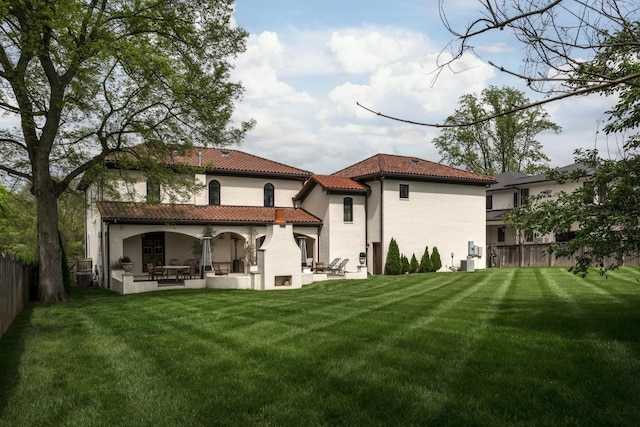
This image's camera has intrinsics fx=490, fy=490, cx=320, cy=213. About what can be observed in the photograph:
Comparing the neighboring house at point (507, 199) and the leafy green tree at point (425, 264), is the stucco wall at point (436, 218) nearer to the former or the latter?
the leafy green tree at point (425, 264)

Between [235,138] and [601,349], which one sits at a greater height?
[235,138]

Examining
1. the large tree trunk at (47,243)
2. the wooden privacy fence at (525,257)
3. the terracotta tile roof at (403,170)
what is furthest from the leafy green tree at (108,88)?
the wooden privacy fence at (525,257)

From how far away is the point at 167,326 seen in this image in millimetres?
11055

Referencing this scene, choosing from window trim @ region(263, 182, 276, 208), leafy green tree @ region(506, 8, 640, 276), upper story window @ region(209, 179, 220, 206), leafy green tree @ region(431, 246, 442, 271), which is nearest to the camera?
leafy green tree @ region(506, 8, 640, 276)

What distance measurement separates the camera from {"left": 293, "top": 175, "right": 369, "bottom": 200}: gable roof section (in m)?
28.4

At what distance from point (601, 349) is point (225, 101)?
622 inches

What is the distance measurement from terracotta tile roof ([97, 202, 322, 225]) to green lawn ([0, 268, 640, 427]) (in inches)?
434

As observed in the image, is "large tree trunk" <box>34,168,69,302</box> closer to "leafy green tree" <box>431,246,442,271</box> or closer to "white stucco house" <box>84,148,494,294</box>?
"white stucco house" <box>84,148,494,294</box>

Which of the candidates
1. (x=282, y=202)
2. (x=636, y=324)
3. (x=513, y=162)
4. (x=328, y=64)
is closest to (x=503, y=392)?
(x=636, y=324)

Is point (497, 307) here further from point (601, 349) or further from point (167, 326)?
point (167, 326)

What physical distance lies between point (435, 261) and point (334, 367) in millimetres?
24072

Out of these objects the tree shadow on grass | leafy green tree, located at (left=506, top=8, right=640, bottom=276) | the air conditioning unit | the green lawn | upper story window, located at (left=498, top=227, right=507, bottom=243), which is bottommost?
the air conditioning unit

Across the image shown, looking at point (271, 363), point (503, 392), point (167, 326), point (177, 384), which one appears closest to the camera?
point (503, 392)

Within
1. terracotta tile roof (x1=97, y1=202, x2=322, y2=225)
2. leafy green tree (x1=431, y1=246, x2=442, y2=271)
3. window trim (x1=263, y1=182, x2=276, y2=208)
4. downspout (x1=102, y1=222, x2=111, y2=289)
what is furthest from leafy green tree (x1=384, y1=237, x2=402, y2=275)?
downspout (x1=102, y1=222, x2=111, y2=289)
